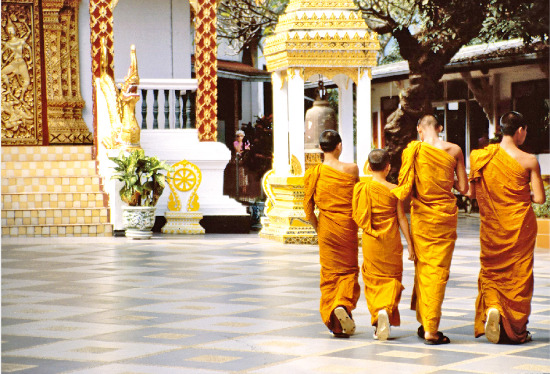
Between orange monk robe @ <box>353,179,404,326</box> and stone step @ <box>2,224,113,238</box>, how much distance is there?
759 centimetres

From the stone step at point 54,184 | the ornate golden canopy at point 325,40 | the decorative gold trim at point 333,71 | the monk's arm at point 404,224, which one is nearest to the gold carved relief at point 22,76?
the stone step at point 54,184

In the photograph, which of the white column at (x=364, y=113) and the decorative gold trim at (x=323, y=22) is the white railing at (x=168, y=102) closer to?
the decorative gold trim at (x=323, y=22)

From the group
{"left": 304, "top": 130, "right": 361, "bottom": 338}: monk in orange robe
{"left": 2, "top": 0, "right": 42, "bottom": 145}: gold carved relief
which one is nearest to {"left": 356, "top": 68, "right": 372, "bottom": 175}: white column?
{"left": 304, "top": 130, "right": 361, "bottom": 338}: monk in orange robe

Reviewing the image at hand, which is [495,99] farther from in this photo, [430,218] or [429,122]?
[430,218]

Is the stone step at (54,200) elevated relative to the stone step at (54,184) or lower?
lower

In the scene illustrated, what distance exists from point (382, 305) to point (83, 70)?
1079 centimetres

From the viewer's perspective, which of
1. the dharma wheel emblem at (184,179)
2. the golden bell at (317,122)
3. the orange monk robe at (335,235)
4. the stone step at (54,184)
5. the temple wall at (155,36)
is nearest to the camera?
the orange monk robe at (335,235)

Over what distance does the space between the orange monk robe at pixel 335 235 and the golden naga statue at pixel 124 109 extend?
6.97 metres

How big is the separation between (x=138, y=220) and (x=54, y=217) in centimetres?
139

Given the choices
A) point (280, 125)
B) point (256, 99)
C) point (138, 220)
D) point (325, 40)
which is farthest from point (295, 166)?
point (256, 99)

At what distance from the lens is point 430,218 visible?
6754 millimetres

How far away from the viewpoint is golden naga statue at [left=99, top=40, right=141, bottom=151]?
551 inches

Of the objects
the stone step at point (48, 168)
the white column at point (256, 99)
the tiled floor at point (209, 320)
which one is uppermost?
the white column at point (256, 99)

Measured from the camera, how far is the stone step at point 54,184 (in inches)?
578
